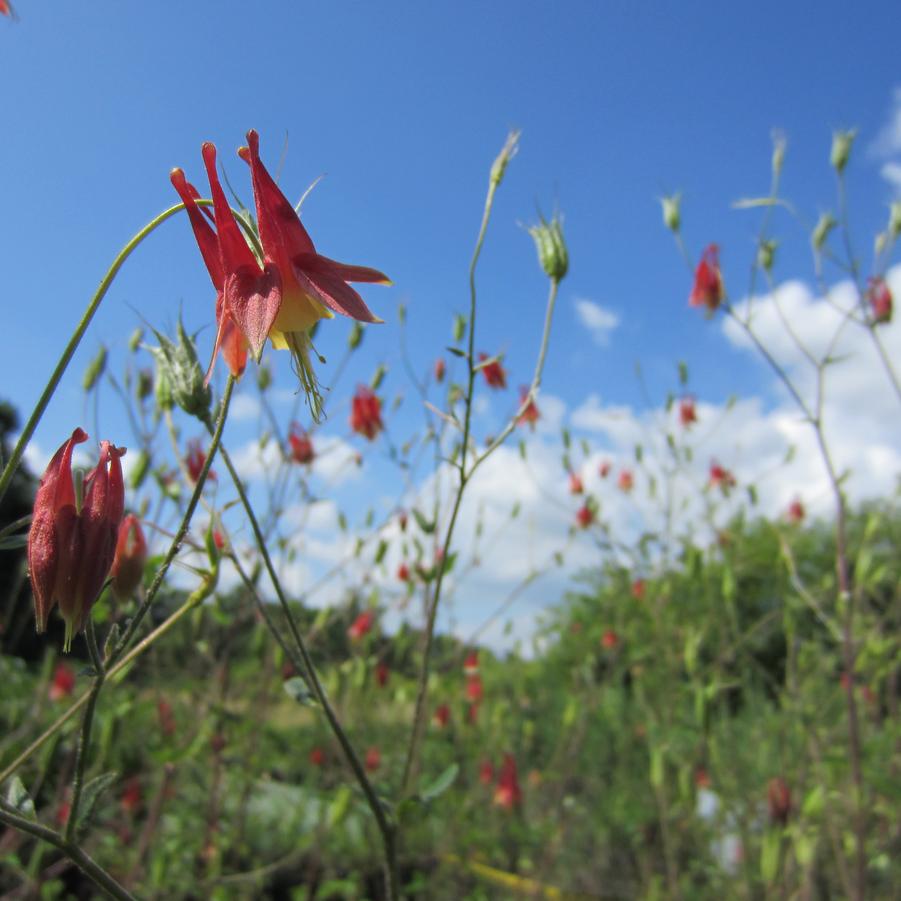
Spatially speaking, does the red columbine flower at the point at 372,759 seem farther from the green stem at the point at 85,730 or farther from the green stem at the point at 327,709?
the green stem at the point at 85,730

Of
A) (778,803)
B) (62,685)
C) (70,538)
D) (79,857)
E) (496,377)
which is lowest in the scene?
(62,685)

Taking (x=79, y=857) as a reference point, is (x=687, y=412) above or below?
above

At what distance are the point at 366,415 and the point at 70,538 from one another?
7.72ft

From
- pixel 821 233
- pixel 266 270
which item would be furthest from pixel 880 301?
pixel 266 270

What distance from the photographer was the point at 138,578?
1.17 meters

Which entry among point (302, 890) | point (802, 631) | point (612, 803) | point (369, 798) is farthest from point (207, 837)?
point (802, 631)

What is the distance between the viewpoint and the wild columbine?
2.43 ft

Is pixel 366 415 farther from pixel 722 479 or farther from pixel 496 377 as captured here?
pixel 722 479

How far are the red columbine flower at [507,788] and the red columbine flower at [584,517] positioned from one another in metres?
1.22

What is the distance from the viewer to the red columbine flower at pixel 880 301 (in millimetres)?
2258

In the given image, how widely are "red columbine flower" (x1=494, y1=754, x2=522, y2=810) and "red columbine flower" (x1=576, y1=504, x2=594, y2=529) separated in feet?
4.00

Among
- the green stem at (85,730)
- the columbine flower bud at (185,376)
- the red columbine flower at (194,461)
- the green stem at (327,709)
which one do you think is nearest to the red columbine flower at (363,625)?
the red columbine flower at (194,461)

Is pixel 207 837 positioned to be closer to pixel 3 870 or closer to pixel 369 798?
pixel 3 870

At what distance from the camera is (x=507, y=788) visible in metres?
3.82
